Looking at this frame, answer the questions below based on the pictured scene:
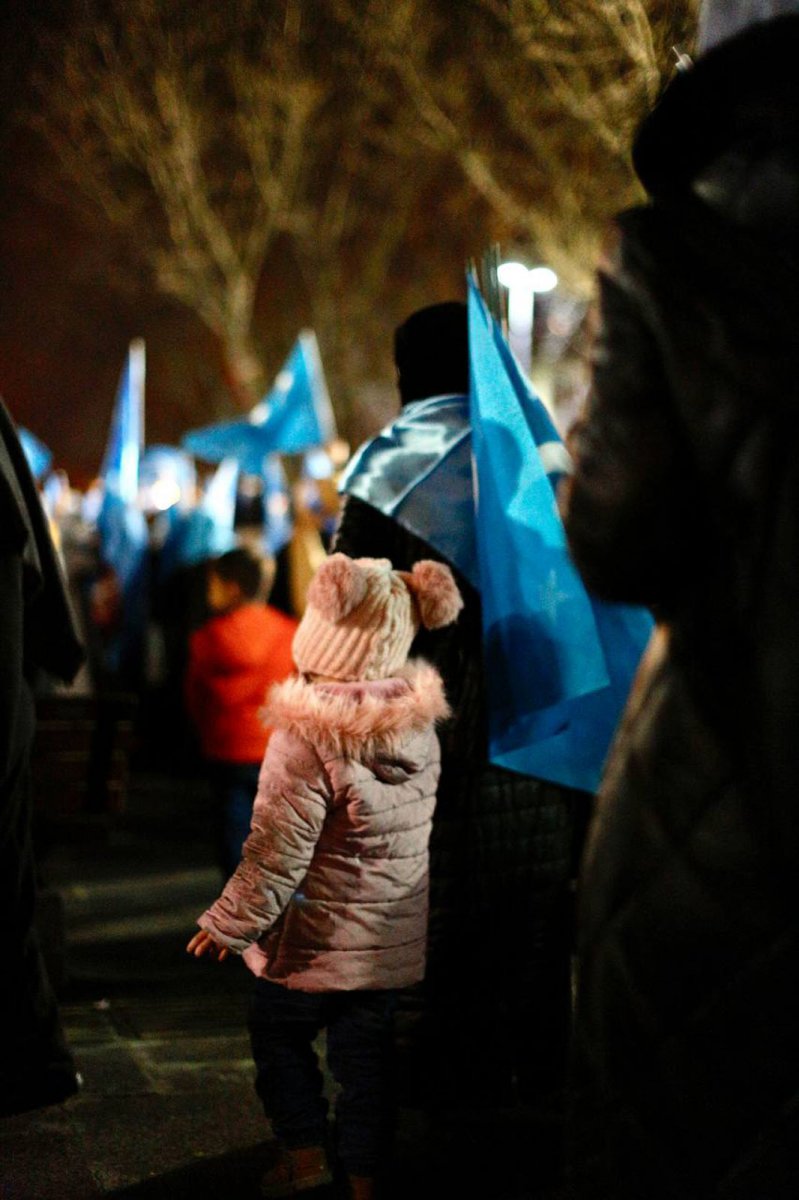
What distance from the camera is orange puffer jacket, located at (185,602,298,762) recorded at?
702cm

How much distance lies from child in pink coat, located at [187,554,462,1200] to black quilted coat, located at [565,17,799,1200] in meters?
1.56

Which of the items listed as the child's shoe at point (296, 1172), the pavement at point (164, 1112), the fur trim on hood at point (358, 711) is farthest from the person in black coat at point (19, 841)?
the fur trim on hood at point (358, 711)

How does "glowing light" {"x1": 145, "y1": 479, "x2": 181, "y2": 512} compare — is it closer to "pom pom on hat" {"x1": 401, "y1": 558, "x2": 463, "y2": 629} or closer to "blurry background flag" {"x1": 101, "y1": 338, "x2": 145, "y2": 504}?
"blurry background flag" {"x1": 101, "y1": 338, "x2": 145, "y2": 504}

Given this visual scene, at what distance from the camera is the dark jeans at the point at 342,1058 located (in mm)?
3764

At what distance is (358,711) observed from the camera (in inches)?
144

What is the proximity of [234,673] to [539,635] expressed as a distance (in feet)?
11.8

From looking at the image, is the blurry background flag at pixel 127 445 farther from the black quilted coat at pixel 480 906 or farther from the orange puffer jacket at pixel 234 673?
the black quilted coat at pixel 480 906

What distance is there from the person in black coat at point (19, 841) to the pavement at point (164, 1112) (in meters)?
0.27

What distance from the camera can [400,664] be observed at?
3.86 metres

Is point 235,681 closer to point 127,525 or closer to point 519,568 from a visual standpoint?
point 519,568

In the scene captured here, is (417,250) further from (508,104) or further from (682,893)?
(682,893)

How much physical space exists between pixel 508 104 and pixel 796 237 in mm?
17650

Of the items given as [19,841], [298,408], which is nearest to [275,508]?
[298,408]

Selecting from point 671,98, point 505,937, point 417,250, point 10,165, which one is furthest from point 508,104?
point 671,98
